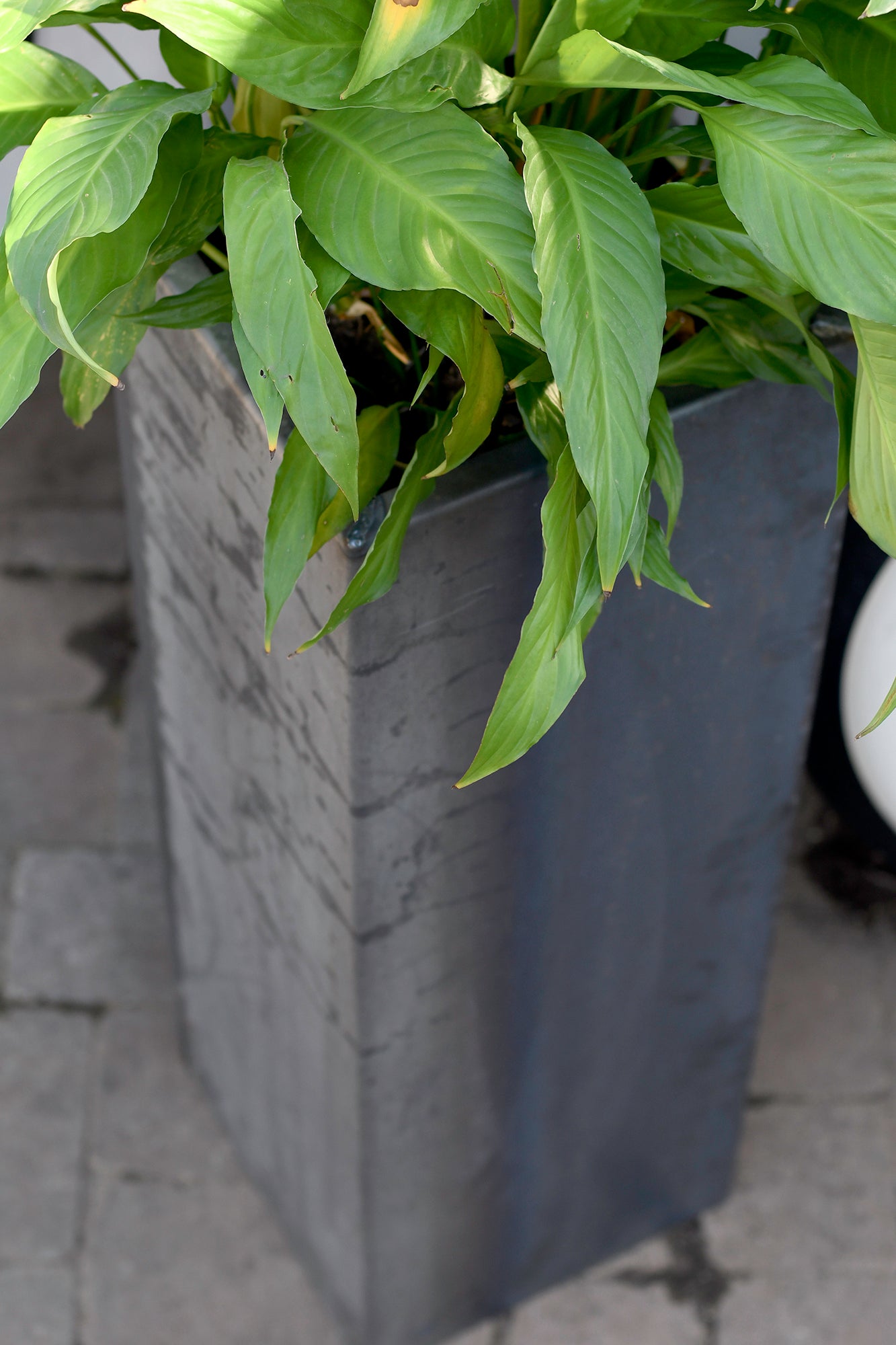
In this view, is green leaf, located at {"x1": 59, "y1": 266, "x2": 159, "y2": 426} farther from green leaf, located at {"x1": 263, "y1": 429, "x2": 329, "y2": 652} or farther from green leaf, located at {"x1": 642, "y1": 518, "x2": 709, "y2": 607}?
green leaf, located at {"x1": 642, "y1": 518, "x2": 709, "y2": 607}

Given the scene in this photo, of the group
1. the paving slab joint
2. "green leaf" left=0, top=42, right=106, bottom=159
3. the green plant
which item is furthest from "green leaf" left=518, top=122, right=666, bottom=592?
the paving slab joint

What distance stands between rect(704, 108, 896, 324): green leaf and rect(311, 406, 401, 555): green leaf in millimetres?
228

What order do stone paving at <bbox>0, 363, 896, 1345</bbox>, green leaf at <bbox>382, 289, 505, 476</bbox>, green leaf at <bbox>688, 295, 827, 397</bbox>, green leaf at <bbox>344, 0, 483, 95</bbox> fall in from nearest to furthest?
green leaf at <bbox>344, 0, 483, 95</bbox>, green leaf at <bbox>382, 289, 505, 476</bbox>, green leaf at <bbox>688, 295, 827, 397</bbox>, stone paving at <bbox>0, 363, 896, 1345</bbox>

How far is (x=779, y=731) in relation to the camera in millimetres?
1071

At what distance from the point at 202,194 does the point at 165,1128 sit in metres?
1.08

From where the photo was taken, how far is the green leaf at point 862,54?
0.69 metres

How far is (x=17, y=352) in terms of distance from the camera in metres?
0.64

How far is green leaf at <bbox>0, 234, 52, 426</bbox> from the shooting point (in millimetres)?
630

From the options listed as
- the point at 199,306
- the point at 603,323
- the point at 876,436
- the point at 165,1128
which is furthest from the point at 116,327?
the point at 165,1128

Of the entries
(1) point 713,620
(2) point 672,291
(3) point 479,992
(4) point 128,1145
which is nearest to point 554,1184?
(3) point 479,992

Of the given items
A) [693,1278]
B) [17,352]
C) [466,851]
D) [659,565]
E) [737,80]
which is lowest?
[693,1278]

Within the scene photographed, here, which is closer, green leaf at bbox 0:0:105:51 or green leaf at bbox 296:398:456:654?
green leaf at bbox 0:0:105:51

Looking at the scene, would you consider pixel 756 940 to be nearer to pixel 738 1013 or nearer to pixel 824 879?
pixel 738 1013

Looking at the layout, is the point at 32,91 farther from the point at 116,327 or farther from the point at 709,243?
the point at 709,243
